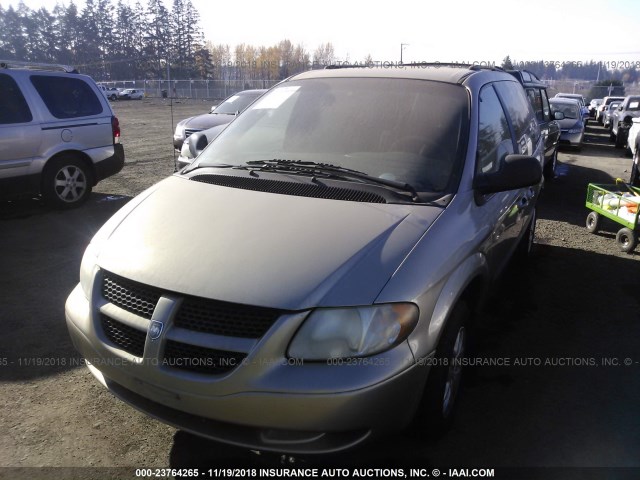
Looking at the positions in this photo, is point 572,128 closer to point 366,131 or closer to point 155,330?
point 366,131

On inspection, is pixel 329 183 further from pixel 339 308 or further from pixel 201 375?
pixel 201 375

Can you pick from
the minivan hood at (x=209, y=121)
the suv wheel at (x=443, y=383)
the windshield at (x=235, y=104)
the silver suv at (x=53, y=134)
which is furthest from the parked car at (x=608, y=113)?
the suv wheel at (x=443, y=383)

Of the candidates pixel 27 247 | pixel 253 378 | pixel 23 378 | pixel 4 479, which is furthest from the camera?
pixel 27 247

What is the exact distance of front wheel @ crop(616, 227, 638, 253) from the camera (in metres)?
6.13

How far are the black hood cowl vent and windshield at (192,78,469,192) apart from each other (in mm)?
247

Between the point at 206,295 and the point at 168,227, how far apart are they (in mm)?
627

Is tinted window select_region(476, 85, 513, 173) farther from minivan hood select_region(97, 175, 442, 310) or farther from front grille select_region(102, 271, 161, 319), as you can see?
front grille select_region(102, 271, 161, 319)

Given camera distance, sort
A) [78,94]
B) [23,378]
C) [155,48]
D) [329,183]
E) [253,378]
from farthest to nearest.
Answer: [155,48]
[78,94]
[23,378]
[329,183]
[253,378]

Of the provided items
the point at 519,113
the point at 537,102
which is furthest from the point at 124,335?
the point at 537,102

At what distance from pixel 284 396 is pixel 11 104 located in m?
6.67

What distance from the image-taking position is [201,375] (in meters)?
2.17

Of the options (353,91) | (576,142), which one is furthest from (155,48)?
(353,91)

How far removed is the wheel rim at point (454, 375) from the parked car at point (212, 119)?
8495 millimetres

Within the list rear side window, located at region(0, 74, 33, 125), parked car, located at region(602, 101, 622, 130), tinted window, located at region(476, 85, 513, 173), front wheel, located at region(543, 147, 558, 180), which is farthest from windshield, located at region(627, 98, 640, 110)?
rear side window, located at region(0, 74, 33, 125)
